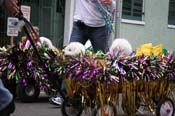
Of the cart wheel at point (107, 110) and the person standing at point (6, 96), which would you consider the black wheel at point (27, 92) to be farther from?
the person standing at point (6, 96)

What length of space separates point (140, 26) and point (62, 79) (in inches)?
449

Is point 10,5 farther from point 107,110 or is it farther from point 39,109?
point 39,109

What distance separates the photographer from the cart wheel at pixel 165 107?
5.20 metres

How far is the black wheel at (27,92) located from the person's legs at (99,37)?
65.1 inches

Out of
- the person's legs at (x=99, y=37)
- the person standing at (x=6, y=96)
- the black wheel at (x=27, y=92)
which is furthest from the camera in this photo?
the black wheel at (x=27, y=92)

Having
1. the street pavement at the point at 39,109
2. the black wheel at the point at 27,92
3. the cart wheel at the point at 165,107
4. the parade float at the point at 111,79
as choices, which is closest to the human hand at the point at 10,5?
the parade float at the point at 111,79

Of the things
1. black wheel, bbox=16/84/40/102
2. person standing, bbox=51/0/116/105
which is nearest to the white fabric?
person standing, bbox=51/0/116/105

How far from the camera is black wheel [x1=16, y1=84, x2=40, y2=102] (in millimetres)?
7004

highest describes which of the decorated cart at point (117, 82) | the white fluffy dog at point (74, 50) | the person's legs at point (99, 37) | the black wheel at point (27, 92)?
the person's legs at point (99, 37)

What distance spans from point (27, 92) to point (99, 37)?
182cm

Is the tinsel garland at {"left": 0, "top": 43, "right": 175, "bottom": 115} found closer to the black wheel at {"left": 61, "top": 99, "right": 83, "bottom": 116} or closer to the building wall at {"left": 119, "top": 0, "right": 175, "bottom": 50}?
the black wheel at {"left": 61, "top": 99, "right": 83, "bottom": 116}

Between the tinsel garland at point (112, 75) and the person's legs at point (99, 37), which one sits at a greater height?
the person's legs at point (99, 37)

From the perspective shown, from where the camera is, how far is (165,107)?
528 cm

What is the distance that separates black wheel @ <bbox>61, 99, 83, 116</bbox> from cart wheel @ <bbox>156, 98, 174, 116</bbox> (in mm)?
836
